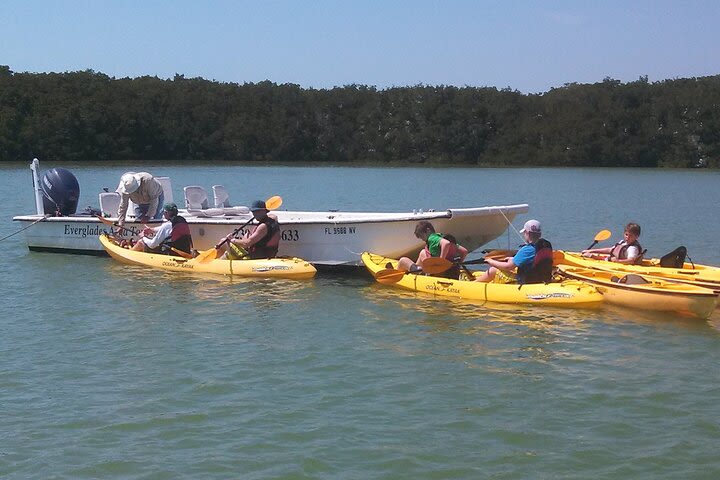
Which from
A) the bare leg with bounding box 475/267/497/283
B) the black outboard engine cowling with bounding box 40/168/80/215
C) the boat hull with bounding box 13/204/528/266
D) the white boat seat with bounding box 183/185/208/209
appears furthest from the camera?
the black outboard engine cowling with bounding box 40/168/80/215

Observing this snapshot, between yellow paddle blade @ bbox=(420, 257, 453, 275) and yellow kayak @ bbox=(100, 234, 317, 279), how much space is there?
2190mm

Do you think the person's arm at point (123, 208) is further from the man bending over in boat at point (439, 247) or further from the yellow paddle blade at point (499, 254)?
the yellow paddle blade at point (499, 254)

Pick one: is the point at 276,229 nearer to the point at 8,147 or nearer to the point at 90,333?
the point at 90,333

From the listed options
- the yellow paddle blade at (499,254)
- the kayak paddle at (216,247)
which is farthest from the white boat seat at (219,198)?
the yellow paddle blade at (499,254)

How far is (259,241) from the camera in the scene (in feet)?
54.4

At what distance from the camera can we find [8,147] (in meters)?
72.7

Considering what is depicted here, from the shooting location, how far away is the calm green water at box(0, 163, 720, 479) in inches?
317

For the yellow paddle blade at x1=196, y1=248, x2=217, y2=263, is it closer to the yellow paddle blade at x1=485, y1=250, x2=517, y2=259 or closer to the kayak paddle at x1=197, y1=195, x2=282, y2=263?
the kayak paddle at x1=197, y1=195, x2=282, y2=263

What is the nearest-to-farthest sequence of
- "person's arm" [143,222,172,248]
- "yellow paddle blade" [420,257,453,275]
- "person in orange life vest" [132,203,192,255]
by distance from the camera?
"yellow paddle blade" [420,257,453,275] → "person in orange life vest" [132,203,192,255] → "person's arm" [143,222,172,248]

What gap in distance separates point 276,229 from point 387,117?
7855 cm

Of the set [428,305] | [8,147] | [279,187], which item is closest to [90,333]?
[428,305]

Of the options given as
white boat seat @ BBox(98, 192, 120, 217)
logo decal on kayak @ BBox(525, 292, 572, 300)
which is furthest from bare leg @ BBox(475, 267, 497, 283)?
white boat seat @ BBox(98, 192, 120, 217)

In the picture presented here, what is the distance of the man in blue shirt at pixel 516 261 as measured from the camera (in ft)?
44.8

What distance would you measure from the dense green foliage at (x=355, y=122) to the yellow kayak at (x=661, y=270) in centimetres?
6271
